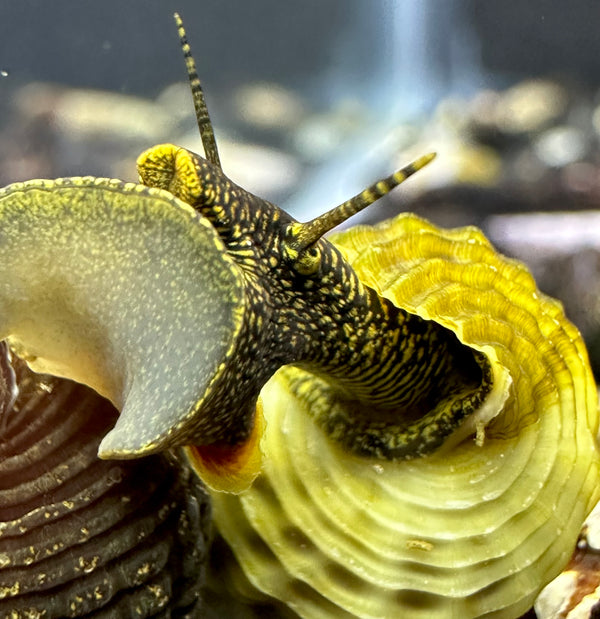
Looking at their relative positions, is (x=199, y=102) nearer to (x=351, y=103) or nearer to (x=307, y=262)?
(x=307, y=262)

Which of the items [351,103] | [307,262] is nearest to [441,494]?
[307,262]

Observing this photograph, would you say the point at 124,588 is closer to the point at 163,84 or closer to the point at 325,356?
the point at 325,356

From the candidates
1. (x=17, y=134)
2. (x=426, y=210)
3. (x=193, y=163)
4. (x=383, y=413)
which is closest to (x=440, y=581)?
(x=383, y=413)

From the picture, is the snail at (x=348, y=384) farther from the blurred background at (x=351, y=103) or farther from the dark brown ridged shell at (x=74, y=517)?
the blurred background at (x=351, y=103)

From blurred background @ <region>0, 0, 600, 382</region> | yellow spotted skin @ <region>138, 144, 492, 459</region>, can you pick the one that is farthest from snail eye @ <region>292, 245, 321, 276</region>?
blurred background @ <region>0, 0, 600, 382</region>

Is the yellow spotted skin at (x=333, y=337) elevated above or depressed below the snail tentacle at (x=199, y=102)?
below

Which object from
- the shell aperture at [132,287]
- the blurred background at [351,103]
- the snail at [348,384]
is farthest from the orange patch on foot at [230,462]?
the blurred background at [351,103]

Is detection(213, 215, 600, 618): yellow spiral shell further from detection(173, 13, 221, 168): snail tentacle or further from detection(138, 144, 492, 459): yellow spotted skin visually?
detection(173, 13, 221, 168): snail tentacle
